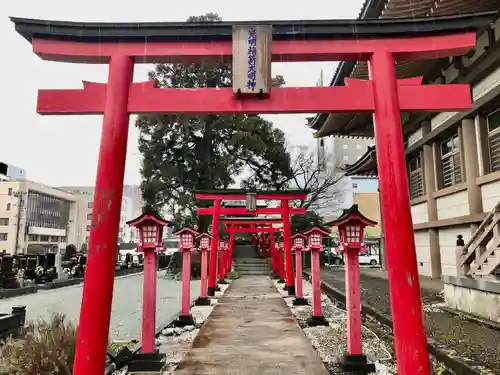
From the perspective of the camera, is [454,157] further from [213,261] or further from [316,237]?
[213,261]

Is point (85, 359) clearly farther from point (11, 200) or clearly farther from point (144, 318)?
point (11, 200)

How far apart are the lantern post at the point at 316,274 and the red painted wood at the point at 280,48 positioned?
534 centimetres

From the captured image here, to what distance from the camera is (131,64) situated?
16.7ft

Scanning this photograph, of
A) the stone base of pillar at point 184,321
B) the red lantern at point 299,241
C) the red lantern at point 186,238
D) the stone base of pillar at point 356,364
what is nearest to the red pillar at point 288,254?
the red lantern at point 299,241

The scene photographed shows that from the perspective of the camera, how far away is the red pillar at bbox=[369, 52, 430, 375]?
13.5 feet

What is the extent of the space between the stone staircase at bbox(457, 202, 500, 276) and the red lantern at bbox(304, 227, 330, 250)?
3.03m

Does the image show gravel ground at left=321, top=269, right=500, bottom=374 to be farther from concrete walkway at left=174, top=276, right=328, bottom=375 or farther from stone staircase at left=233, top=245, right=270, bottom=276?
stone staircase at left=233, top=245, right=270, bottom=276

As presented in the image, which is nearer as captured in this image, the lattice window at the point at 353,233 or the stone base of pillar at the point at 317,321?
the lattice window at the point at 353,233

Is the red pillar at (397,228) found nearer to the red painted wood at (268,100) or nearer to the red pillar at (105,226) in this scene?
the red painted wood at (268,100)

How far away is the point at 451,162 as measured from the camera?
40.8ft

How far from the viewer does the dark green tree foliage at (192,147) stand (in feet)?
80.6

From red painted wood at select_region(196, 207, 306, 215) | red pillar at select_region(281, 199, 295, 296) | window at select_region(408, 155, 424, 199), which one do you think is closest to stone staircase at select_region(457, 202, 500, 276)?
window at select_region(408, 155, 424, 199)

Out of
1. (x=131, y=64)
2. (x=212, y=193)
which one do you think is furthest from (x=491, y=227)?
(x=212, y=193)

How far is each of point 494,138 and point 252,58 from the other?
26.3 feet
